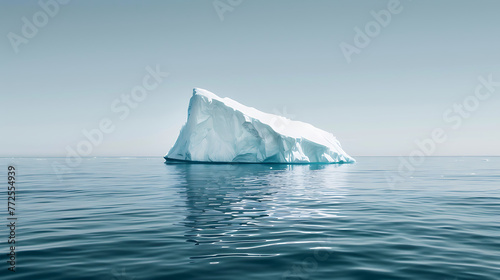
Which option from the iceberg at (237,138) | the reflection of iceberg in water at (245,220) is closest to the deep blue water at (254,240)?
the reflection of iceberg in water at (245,220)

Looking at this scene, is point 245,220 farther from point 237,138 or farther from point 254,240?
point 237,138

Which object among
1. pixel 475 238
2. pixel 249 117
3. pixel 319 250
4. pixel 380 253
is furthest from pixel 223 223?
pixel 249 117

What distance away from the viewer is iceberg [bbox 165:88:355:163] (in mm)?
44344

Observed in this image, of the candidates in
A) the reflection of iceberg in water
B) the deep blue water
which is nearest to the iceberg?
Answer: the reflection of iceberg in water

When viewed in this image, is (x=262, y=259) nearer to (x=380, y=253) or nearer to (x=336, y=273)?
(x=336, y=273)

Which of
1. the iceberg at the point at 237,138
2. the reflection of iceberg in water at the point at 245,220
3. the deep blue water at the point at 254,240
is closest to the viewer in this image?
the deep blue water at the point at 254,240

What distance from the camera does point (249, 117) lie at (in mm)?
43844

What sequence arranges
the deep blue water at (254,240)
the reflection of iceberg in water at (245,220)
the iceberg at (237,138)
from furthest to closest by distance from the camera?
the iceberg at (237,138), the reflection of iceberg in water at (245,220), the deep blue water at (254,240)

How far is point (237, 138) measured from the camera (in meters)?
45.5

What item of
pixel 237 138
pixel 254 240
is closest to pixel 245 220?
pixel 254 240

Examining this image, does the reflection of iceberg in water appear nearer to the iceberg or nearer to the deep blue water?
the deep blue water

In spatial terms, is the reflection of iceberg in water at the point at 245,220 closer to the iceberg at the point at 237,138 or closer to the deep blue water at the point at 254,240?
the deep blue water at the point at 254,240

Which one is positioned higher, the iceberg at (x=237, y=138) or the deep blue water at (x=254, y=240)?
the iceberg at (x=237, y=138)

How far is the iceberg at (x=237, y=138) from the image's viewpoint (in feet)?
145
